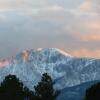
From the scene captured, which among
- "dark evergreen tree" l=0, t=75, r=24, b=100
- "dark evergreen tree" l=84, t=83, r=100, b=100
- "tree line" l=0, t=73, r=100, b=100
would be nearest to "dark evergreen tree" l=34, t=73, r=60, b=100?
"tree line" l=0, t=73, r=100, b=100

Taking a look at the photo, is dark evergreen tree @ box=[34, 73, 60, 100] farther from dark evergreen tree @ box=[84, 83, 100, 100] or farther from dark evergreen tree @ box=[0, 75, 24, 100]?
dark evergreen tree @ box=[84, 83, 100, 100]

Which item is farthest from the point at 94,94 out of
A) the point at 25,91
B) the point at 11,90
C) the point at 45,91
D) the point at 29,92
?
the point at 11,90

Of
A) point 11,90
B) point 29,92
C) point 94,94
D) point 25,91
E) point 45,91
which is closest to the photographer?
point 94,94

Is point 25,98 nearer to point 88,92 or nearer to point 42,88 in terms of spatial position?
point 42,88

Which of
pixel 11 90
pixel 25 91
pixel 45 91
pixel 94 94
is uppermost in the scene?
pixel 11 90

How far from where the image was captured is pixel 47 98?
140625 millimetres

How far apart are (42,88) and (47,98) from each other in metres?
3.30

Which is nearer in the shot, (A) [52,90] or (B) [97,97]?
(B) [97,97]

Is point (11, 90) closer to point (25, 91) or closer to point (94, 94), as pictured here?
point (25, 91)

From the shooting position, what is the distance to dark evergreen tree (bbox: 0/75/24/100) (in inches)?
5541

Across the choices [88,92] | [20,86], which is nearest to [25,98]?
[20,86]

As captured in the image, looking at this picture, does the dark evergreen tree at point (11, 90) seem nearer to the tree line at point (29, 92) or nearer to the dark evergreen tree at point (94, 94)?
the tree line at point (29, 92)

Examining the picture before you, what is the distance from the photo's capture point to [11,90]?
14212 cm

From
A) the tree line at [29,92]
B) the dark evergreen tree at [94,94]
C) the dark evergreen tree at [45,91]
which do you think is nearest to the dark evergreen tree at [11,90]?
the tree line at [29,92]
